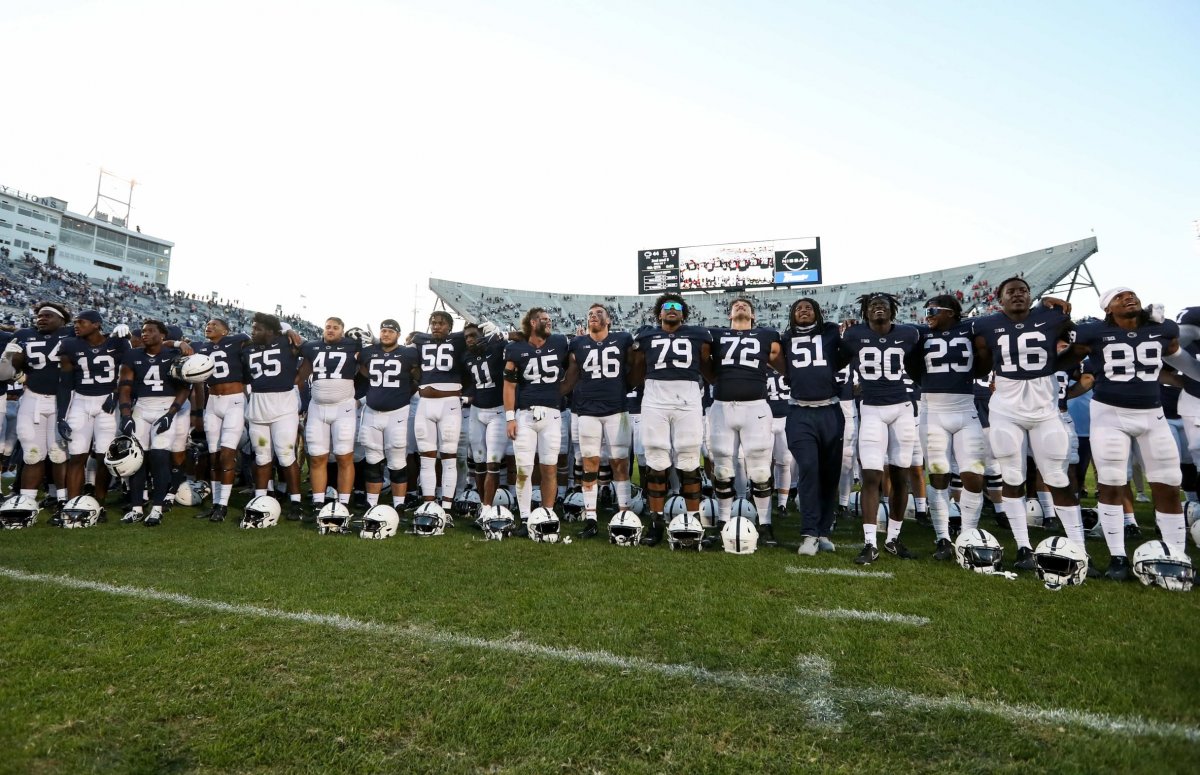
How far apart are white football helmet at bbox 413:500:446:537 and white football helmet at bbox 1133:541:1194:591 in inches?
233

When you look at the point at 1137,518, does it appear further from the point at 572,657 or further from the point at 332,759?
the point at 332,759

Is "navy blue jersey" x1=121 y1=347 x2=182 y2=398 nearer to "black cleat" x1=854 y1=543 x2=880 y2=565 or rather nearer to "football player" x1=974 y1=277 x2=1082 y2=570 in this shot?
"black cleat" x1=854 y1=543 x2=880 y2=565

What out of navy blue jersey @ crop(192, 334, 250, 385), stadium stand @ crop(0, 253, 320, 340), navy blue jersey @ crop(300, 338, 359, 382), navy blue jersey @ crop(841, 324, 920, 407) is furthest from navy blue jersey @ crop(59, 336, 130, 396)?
stadium stand @ crop(0, 253, 320, 340)

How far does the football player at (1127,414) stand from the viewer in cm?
471

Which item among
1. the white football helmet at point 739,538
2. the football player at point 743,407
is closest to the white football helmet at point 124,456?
the football player at point 743,407

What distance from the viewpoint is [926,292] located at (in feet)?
147

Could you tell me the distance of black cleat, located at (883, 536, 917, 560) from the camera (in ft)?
18.1

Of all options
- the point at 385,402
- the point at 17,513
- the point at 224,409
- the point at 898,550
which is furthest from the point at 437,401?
the point at 898,550

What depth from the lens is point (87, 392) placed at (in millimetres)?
7180

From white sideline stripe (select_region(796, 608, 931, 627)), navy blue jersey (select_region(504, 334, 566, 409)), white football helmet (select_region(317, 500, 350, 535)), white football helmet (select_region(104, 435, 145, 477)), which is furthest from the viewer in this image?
white football helmet (select_region(104, 435, 145, 477))

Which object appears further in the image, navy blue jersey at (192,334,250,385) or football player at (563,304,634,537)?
navy blue jersey at (192,334,250,385)

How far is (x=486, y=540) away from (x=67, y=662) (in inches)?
139

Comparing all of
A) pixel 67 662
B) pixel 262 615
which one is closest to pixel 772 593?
pixel 262 615

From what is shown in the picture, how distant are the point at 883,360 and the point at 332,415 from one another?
6013 mm
